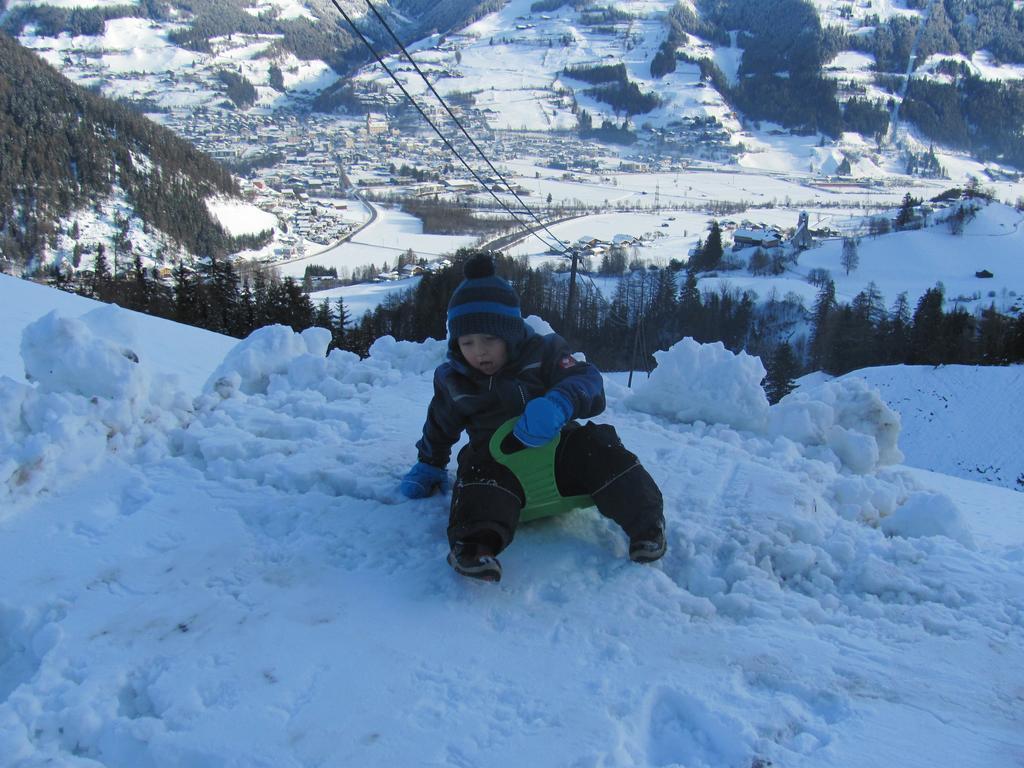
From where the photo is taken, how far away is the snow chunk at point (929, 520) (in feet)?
9.27

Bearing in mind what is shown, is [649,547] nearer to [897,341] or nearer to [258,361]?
[258,361]

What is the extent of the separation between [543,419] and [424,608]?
2.43 feet

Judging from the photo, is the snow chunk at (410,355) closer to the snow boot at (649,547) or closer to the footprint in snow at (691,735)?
the snow boot at (649,547)

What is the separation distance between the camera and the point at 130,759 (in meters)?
1.54

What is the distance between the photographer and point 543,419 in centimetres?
235

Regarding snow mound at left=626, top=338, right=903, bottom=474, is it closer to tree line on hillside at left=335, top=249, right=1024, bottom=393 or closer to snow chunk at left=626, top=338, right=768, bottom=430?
snow chunk at left=626, top=338, right=768, bottom=430

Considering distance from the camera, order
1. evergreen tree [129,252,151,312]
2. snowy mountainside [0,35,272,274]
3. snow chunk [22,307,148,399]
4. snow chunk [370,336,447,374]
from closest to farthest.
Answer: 1. snow chunk [22,307,148,399]
2. snow chunk [370,336,447,374]
3. evergreen tree [129,252,151,312]
4. snowy mountainside [0,35,272,274]

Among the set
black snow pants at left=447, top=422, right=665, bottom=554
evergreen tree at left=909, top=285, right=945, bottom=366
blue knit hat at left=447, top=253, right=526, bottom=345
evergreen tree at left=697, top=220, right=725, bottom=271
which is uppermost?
blue knit hat at left=447, top=253, right=526, bottom=345

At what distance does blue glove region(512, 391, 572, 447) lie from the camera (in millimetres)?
2354

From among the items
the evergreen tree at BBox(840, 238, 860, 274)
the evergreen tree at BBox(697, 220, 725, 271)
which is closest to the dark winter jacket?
the evergreen tree at BBox(697, 220, 725, 271)

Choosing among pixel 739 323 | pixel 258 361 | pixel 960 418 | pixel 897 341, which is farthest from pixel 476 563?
pixel 739 323

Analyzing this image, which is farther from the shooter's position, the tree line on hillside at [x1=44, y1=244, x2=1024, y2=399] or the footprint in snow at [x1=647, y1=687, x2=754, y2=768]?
the tree line on hillside at [x1=44, y1=244, x2=1024, y2=399]

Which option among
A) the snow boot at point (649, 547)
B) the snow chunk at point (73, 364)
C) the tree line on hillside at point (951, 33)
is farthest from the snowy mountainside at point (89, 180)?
the tree line on hillside at point (951, 33)

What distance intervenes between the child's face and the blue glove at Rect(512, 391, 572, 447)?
0.37 m
